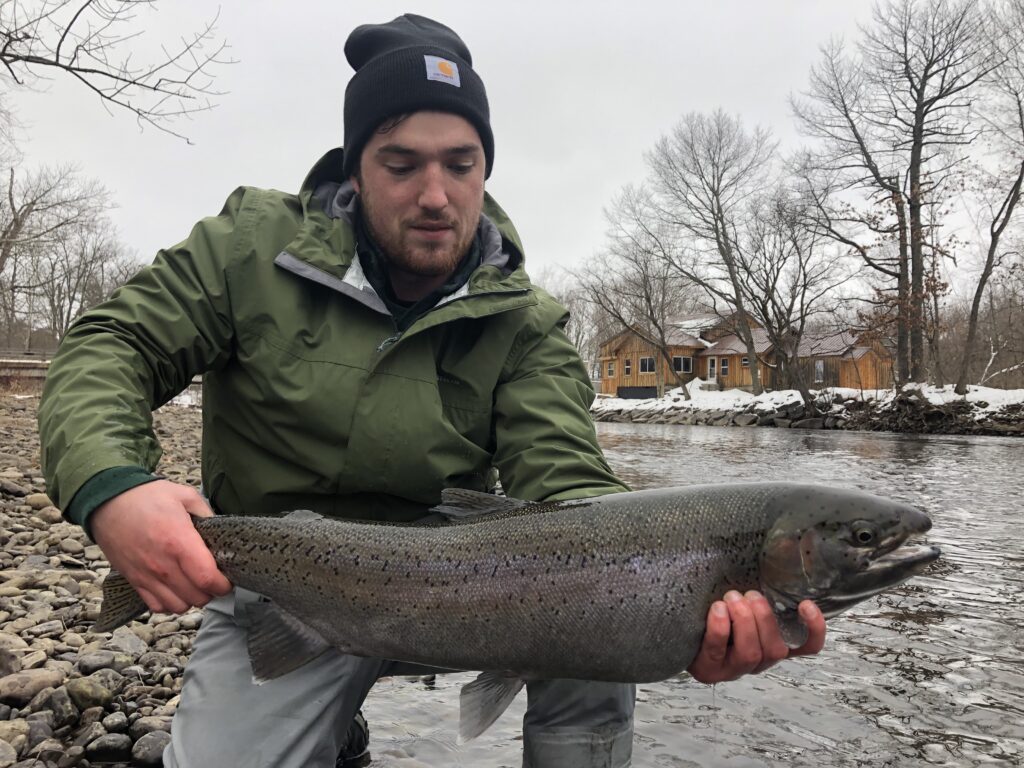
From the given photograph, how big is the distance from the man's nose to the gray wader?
1.44 meters

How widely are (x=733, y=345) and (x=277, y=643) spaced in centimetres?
5540

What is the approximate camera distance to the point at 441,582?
210 centimetres

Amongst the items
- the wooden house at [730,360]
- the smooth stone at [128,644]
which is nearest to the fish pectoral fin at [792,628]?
the smooth stone at [128,644]

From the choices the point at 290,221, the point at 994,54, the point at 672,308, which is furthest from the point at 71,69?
the point at 672,308

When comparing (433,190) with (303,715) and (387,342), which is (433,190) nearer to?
(387,342)

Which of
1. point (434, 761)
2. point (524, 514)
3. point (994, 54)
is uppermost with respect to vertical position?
point (994, 54)

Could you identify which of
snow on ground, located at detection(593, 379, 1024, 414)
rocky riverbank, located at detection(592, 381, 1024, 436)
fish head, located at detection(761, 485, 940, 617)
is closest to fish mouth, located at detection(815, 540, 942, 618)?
fish head, located at detection(761, 485, 940, 617)

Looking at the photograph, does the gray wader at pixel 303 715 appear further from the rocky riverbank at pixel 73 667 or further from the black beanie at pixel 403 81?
the black beanie at pixel 403 81

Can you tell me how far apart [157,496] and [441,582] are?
774 millimetres

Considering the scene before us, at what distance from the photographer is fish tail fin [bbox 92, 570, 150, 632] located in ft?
6.80

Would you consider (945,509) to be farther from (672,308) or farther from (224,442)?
(672,308)

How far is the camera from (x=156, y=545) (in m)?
1.85

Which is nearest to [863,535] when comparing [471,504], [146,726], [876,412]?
[471,504]

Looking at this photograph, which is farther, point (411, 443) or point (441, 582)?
point (411, 443)
